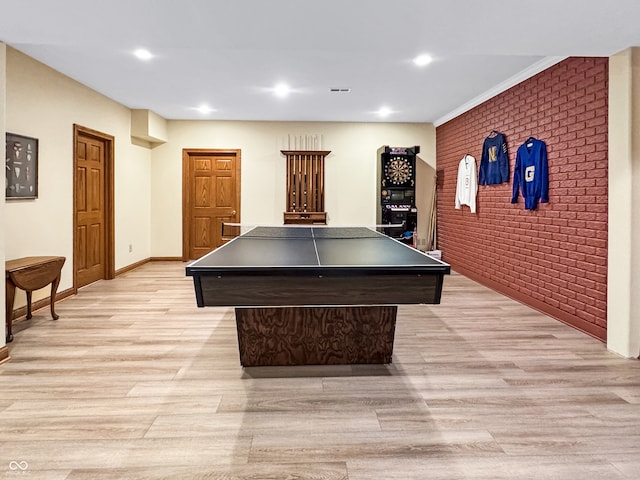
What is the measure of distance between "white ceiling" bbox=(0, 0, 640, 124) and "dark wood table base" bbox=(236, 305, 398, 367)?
1840 millimetres

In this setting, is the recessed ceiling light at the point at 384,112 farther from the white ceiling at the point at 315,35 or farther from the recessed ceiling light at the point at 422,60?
the recessed ceiling light at the point at 422,60

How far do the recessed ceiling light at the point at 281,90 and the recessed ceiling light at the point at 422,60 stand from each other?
65.8 inches

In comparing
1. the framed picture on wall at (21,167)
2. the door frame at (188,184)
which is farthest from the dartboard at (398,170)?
the framed picture on wall at (21,167)

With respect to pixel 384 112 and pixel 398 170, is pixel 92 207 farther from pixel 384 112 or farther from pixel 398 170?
pixel 398 170

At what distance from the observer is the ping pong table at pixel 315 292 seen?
212 centimetres

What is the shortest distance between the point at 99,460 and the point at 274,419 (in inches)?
32.0

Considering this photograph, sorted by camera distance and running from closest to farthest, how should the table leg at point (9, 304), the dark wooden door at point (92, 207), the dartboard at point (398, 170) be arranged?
the table leg at point (9, 304), the dark wooden door at point (92, 207), the dartboard at point (398, 170)

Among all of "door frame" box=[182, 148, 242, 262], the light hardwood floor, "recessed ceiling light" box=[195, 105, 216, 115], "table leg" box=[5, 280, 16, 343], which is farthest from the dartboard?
"table leg" box=[5, 280, 16, 343]

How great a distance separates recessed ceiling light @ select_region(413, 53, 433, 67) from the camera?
440 centimetres

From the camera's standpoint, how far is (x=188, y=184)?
8.10m

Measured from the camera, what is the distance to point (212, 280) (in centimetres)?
210

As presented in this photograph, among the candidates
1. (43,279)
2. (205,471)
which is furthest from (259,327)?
(43,279)

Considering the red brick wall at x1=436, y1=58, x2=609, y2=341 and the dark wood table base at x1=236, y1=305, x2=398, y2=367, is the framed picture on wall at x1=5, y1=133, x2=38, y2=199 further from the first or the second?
the red brick wall at x1=436, y1=58, x2=609, y2=341

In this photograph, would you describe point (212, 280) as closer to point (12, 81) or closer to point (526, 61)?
point (12, 81)
